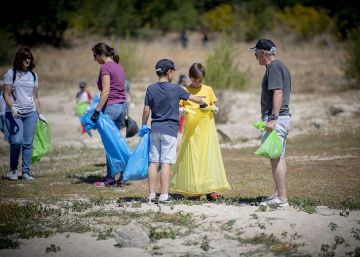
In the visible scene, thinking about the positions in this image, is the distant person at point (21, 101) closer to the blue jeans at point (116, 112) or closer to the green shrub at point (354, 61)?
the blue jeans at point (116, 112)

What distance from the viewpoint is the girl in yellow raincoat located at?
8.47 meters

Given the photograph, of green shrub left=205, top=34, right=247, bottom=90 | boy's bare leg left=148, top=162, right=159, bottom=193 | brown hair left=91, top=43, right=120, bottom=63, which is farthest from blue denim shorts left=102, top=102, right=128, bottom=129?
green shrub left=205, top=34, right=247, bottom=90

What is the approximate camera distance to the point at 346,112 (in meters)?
19.4

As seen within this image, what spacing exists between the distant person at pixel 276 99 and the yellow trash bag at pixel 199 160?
2.42 ft

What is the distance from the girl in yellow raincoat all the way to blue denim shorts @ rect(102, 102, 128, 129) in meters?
1.59

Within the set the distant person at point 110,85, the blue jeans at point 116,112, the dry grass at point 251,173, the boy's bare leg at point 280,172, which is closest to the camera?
the boy's bare leg at point 280,172

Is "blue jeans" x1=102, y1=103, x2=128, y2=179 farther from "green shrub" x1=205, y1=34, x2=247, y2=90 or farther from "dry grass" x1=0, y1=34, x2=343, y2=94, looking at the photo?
"dry grass" x1=0, y1=34, x2=343, y2=94

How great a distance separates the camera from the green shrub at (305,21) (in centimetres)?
5297

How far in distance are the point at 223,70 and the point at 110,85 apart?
443 inches

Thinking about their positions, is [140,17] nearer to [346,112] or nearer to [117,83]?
[346,112]

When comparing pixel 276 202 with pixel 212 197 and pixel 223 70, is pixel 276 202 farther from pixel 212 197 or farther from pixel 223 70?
pixel 223 70

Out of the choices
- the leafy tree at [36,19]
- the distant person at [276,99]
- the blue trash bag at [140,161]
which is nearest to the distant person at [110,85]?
the blue trash bag at [140,161]

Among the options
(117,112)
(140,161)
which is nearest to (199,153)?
(140,161)

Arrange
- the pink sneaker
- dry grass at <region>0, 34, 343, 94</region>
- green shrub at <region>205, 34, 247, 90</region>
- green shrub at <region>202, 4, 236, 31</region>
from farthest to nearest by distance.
Result: green shrub at <region>202, 4, 236, 31</region> → dry grass at <region>0, 34, 343, 94</region> → green shrub at <region>205, 34, 247, 90</region> → the pink sneaker
